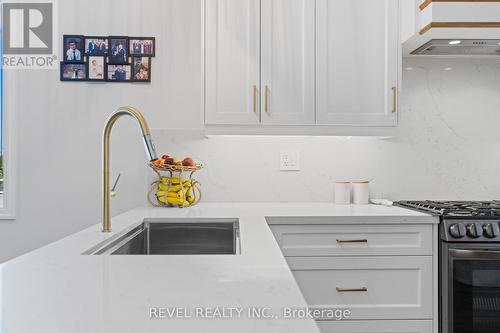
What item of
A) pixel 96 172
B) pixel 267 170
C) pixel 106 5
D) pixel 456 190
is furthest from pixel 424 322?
pixel 106 5

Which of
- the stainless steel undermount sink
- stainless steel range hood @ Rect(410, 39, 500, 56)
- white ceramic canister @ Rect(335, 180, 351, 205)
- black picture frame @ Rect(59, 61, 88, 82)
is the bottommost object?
the stainless steel undermount sink

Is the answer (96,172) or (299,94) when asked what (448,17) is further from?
(96,172)

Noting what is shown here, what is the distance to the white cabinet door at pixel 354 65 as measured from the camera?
7.73 feet

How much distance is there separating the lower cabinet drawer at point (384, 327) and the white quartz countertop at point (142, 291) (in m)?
1.05

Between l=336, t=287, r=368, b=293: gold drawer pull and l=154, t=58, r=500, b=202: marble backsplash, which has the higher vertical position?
→ l=154, t=58, r=500, b=202: marble backsplash

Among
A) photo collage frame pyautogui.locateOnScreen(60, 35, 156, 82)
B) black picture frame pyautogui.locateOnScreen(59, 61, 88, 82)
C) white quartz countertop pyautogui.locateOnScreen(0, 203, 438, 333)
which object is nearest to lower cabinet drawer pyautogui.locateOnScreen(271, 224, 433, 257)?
white quartz countertop pyautogui.locateOnScreen(0, 203, 438, 333)

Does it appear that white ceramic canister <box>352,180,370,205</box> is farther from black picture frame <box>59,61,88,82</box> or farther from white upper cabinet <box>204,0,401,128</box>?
A: black picture frame <box>59,61,88,82</box>

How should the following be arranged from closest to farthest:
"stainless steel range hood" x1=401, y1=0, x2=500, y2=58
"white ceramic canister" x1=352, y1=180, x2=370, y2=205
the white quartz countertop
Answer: the white quartz countertop → "stainless steel range hood" x1=401, y1=0, x2=500, y2=58 → "white ceramic canister" x1=352, y1=180, x2=370, y2=205

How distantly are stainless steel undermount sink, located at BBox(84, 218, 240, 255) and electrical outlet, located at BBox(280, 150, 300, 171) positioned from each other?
82 centimetres

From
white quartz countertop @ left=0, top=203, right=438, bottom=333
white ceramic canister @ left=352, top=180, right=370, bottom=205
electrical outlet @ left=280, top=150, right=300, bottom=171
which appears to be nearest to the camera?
white quartz countertop @ left=0, top=203, right=438, bottom=333

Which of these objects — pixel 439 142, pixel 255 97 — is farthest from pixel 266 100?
pixel 439 142

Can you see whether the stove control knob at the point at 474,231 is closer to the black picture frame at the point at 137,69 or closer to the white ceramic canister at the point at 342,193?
the white ceramic canister at the point at 342,193

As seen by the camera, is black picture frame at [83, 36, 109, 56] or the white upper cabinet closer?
the white upper cabinet

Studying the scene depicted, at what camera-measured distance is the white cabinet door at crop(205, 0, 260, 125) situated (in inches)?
91.1
